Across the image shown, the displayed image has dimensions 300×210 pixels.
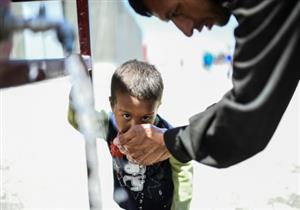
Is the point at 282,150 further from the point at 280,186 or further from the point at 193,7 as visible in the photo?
the point at 193,7

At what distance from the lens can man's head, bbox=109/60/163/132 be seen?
4.16ft

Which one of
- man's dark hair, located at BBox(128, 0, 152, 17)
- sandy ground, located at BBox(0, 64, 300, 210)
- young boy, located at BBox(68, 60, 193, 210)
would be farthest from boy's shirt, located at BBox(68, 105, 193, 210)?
man's dark hair, located at BBox(128, 0, 152, 17)

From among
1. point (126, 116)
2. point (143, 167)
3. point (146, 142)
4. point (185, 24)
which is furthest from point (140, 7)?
point (143, 167)

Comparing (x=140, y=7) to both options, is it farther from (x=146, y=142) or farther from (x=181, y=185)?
(x=181, y=185)

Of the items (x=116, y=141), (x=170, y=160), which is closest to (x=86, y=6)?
(x=116, y=141)

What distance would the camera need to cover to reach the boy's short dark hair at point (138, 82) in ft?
4.29

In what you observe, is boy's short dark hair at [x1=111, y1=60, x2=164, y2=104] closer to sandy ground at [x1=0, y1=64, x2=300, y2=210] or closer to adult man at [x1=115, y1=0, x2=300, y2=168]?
sandy ground at [x1=0, y1=64, x2=300, y2=210]

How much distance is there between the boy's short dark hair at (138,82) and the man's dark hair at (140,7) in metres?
0.37

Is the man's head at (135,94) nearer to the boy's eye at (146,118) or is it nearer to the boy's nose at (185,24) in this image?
the boy's eye at (146,118)

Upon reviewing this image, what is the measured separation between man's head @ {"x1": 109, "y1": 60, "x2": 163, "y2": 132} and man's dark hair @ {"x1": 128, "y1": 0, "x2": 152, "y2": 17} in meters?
0.36

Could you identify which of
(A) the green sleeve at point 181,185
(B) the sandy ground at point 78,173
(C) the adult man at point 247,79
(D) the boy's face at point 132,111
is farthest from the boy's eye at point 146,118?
(C) the adult man at point 247,79

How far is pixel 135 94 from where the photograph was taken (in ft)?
4.24

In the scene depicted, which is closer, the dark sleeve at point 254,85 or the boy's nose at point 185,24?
the dark sleeve at point 254,85

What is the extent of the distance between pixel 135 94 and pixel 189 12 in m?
0.48
